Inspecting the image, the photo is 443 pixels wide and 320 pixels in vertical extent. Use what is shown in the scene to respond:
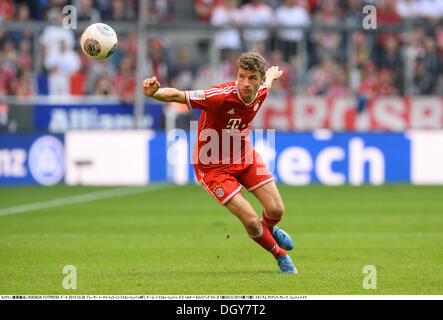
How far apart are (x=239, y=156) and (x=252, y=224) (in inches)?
31.5

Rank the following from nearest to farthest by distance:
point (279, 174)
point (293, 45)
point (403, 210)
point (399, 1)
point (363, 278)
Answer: point (363, 278), point (403, 210), point (279, 174), point (293, 45), point (399, 1)

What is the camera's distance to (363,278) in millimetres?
8297

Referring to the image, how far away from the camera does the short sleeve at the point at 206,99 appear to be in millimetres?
8438

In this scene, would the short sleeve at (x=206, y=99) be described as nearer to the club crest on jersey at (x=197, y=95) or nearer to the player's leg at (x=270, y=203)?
the club crest on jersey at (x=197, y=95)

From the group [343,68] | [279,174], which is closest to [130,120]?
[279,174]

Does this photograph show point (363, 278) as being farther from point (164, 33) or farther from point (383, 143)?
point (164, 33)

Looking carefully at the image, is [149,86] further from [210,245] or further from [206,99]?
[210,245]

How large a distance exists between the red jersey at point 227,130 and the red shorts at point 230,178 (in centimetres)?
6

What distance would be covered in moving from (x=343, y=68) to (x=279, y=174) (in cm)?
327

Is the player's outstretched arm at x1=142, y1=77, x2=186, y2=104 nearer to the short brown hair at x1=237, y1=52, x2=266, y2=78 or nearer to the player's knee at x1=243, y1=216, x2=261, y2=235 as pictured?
the short brown hair at x1=237, y1=52, x2=266, y2=78

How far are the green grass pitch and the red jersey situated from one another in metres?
1.16

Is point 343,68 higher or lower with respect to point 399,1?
lower

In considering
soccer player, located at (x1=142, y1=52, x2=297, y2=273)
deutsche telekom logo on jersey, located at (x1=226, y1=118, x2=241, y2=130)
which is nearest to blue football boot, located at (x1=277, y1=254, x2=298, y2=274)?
soccer player, located at (x1=142, y1=52, x2=297, y2=273)

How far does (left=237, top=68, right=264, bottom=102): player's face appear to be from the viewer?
8555 millimetres
